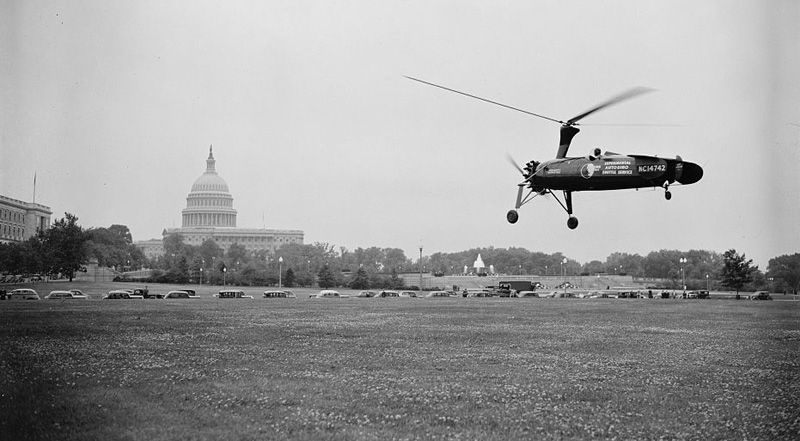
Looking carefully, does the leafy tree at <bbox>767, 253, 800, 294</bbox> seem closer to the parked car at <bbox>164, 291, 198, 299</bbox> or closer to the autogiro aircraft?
the autogiro aircraft

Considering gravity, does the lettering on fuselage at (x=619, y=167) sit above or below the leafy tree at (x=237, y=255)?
below

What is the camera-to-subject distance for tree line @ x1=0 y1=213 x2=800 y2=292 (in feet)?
172

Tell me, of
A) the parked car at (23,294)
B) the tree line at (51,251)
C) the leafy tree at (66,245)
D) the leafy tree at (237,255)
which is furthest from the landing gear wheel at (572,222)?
the leafy tree at (237,255)

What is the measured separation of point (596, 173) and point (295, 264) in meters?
139

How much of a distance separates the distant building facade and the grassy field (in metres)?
4.32

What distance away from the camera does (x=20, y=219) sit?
3234 centimetres

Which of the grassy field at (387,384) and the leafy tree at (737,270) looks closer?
the grassy field at (387,384)

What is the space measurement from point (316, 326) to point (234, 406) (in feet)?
61.7

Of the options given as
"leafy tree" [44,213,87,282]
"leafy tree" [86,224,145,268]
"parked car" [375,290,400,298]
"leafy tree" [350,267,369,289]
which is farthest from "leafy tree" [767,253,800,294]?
"leafy tree" [86,224,145,268]

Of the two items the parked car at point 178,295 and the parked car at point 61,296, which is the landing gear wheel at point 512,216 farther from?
the parked car at point 178,295

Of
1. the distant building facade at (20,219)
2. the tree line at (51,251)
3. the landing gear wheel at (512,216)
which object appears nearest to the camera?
the distant building facade at (20,219)

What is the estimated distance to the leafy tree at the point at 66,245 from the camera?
54.8 meters

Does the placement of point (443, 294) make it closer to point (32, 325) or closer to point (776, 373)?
point (32, 325)

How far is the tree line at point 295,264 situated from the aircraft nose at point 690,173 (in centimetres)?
408
